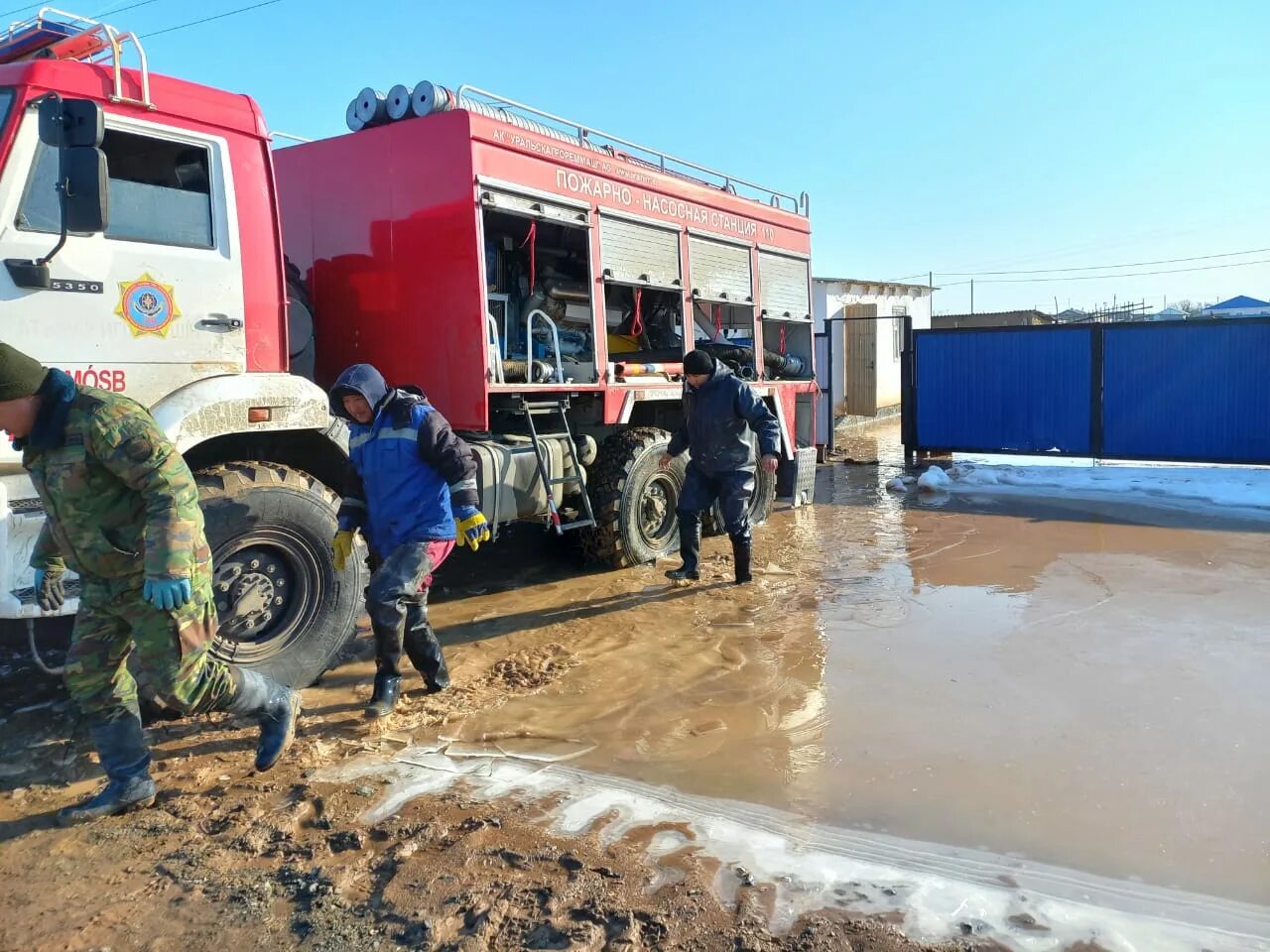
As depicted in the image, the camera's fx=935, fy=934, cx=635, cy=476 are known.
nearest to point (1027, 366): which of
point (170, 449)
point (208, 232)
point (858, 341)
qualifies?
point (858, 341)

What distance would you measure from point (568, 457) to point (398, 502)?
2.39 m

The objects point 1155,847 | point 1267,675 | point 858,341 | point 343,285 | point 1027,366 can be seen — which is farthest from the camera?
point 858,341

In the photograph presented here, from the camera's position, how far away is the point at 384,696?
4148mm

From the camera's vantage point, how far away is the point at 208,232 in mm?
4254

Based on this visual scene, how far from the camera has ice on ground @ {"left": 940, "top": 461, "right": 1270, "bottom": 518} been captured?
969cm

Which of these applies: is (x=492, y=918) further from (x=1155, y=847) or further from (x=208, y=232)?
(x=208, y=232)

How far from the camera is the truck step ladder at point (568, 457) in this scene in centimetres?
617

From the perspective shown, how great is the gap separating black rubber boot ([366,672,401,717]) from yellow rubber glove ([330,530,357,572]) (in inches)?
22.5

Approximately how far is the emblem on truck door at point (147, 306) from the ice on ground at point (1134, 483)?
8.78 m

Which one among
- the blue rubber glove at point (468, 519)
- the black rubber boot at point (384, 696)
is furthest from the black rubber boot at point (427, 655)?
the blue rubber glove at point (468, 519)

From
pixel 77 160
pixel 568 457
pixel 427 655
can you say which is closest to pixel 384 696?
pixel 427 655

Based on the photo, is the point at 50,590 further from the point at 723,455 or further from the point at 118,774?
the point at 723,455

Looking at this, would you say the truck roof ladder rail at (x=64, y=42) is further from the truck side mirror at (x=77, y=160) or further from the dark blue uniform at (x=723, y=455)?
the dark blue uniform at (x=723, y=455)

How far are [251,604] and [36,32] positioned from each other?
2.72 meters
